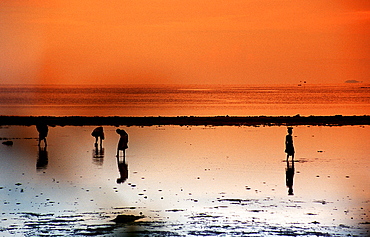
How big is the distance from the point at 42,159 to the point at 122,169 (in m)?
4.43

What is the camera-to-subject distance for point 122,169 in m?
23.0

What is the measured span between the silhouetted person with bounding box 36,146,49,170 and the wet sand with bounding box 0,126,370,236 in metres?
0.03

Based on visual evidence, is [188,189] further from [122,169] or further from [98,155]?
[98,155]

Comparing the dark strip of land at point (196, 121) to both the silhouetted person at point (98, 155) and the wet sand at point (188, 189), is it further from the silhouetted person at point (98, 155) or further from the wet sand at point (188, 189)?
the silhouetted person at point (98, 155)

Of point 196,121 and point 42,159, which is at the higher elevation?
point 196,121

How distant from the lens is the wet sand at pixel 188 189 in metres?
13.6

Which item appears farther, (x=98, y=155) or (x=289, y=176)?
(x=98, y=155)

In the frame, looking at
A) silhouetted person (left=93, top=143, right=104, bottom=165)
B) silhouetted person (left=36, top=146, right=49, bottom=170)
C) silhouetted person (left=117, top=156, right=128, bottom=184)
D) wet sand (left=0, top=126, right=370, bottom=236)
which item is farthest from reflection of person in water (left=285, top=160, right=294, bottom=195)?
silhouetted person (left=36, top=146, right=49, bottom=170)

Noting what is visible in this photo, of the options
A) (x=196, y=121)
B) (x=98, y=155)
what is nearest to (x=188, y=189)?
(x=98, y=155)

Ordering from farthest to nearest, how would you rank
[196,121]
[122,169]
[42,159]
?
[196,121] → [42,159] → [122,169]

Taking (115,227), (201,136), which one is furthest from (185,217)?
(201,136)

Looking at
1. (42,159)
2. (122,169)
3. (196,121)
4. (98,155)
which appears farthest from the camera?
(196,121)

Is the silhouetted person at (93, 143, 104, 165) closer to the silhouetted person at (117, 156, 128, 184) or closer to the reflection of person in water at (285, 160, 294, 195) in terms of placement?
the silhouetted person at (117, 156, 128, 184)

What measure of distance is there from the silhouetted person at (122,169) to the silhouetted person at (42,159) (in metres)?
2.57
